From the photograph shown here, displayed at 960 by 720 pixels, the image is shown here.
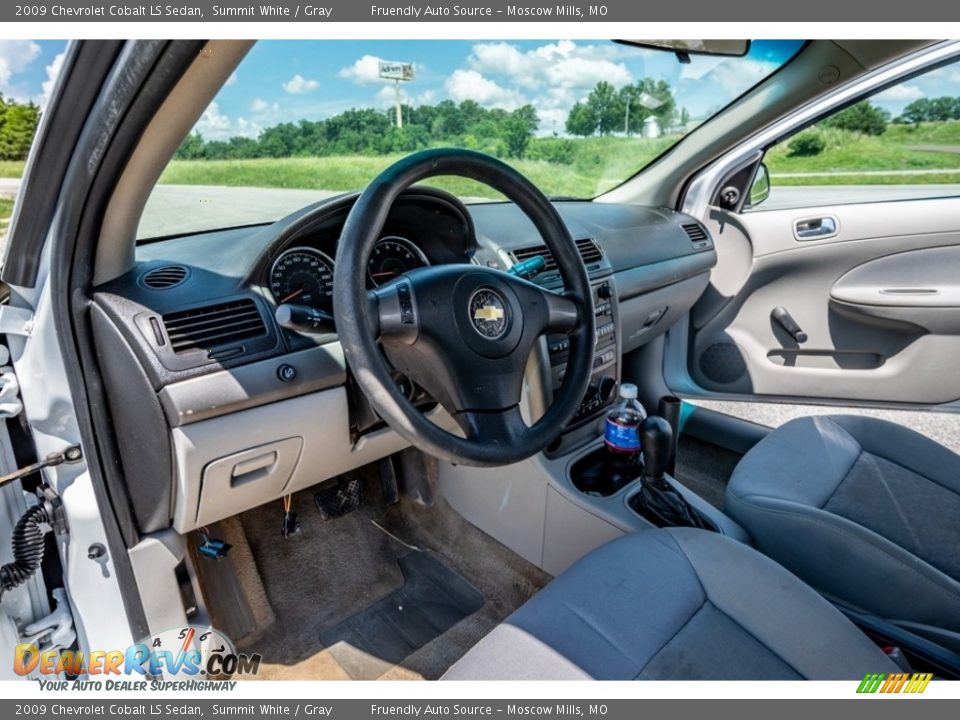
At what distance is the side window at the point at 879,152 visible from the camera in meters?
2.39

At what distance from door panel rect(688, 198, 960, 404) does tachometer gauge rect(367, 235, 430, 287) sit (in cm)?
175

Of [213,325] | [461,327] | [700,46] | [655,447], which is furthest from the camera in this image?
[700,46]

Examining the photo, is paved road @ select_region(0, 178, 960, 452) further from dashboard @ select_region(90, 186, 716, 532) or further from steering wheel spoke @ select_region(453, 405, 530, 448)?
steering wheel spoke @ select_region(453, 405, 530, 448)

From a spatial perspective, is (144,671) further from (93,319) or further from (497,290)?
(497,290)

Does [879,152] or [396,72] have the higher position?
[396,72]

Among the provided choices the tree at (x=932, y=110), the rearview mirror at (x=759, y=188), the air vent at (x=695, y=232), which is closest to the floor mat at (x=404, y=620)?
the air vent at (x=695, y=232)

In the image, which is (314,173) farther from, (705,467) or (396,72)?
(705,467)

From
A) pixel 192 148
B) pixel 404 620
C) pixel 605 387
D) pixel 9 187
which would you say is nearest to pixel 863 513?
pixel 605 387

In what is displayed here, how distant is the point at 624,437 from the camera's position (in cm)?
193

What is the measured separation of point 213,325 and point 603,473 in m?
1.17

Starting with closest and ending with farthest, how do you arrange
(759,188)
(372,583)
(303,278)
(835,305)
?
(303,278)
(372,583)
(835,305)
(759,188)

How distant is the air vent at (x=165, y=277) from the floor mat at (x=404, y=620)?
1.19 m

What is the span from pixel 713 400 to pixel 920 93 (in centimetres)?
135

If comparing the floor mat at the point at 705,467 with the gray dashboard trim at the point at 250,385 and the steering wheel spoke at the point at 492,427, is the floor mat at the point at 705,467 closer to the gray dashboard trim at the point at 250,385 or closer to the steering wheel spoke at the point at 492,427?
the steering wheel spoke at the point at 492,427
